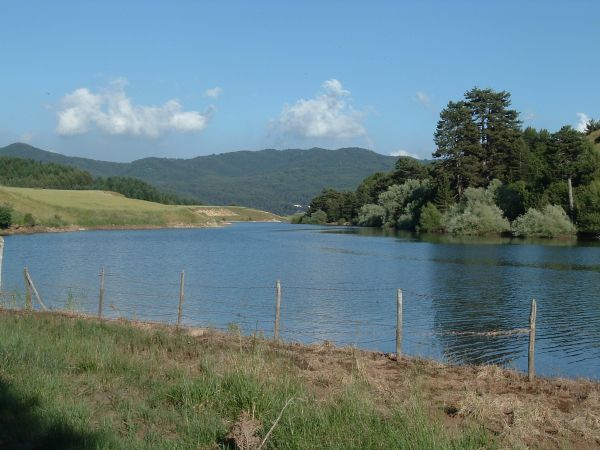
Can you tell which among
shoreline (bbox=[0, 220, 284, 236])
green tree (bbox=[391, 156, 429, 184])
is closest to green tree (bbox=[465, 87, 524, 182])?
green tree (bbox=[391, 156, 429, 184])

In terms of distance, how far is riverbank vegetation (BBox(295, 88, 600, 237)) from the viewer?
83.3 metres

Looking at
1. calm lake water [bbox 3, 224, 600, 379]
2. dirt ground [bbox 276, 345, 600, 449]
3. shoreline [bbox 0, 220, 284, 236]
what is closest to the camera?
dirt ground [bbox 276, 345, 600, 449]

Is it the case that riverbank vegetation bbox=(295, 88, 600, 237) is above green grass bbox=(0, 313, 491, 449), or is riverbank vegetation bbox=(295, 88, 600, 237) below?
above

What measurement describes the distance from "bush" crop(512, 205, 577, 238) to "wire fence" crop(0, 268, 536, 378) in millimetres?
53257

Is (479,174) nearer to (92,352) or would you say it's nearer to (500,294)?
(500,294)

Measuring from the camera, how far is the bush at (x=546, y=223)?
3223 inches

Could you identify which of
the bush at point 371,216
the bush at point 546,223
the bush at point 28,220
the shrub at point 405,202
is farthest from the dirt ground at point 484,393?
the bush at point 371,216

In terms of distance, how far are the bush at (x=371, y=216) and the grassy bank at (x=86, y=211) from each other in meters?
38.8

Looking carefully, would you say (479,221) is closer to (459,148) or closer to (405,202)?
(459,148)

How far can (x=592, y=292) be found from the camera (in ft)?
111

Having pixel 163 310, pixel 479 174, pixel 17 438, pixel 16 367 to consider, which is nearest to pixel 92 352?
pixel 16 367

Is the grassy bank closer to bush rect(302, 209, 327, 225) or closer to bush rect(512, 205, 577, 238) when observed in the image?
bush rect(302, 209, 327, 225)

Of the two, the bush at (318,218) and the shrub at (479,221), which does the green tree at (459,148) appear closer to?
the shrub at (479,221)

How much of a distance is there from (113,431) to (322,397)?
133 inches
